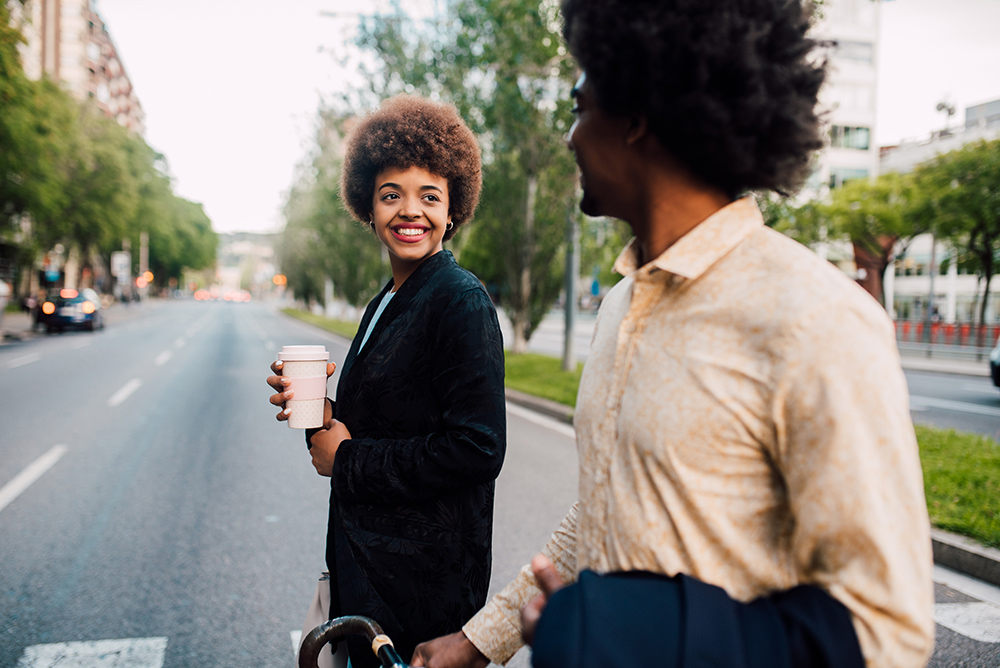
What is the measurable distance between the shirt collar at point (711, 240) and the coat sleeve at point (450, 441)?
63cm

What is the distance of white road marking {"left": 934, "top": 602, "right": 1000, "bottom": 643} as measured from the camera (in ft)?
10.2

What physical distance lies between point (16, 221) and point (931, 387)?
3394 centimetres

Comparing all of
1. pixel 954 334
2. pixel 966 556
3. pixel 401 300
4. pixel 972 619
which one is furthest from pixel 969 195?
pixel 401 300

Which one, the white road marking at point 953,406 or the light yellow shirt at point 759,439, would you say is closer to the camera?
the light yellow shirt at point 759,439

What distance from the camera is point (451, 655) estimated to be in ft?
3.92

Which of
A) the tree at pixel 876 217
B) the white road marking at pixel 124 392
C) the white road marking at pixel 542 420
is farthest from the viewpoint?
the tree at pixel 876 217

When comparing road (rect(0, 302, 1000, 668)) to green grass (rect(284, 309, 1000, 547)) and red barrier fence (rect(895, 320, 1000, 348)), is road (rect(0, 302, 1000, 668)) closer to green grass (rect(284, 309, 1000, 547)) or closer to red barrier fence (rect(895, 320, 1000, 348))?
green grass (rect(284, 309, 1000, 547))

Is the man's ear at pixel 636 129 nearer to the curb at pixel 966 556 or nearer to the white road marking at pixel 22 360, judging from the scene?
the curb at pixel 966 556

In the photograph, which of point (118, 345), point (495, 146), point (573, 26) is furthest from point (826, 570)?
point (118, 345)

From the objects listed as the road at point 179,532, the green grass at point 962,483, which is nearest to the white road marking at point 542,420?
the road at point 179,532

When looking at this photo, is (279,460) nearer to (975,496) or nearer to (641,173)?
(975,496)

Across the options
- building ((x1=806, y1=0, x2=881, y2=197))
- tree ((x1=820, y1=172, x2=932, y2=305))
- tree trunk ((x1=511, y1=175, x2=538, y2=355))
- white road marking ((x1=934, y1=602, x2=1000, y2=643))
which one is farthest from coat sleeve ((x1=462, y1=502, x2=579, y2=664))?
building ((x1=806, y1=0, x2=881, y2=197))

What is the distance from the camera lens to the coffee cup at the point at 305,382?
4.99 feet

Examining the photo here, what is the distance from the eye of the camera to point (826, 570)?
2.54ft
